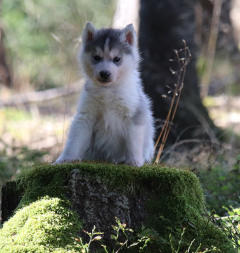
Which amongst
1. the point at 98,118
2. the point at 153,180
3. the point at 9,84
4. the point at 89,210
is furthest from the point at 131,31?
the point at 9,84

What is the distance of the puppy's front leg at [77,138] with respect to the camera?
4.84m

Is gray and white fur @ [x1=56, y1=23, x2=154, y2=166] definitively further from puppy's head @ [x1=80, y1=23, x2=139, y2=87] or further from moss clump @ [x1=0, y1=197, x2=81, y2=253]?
moss clump @ [x1=0, y1=197, x2=81, y2=253]

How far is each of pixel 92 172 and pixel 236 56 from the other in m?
18.0

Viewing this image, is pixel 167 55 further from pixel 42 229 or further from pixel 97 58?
pixel 42 229

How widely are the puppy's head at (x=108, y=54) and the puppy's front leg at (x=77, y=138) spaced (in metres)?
0.51

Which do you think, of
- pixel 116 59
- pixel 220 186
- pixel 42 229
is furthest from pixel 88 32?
pixel 220 186

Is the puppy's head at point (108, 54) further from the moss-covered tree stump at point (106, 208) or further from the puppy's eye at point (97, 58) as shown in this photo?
the moss-covered tree stump at point (106, 208)

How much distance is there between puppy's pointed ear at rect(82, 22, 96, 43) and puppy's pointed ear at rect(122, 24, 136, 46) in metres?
0.40

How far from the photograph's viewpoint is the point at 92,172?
3951 mm

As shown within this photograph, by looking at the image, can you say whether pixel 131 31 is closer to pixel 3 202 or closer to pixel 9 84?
pixel 3 202

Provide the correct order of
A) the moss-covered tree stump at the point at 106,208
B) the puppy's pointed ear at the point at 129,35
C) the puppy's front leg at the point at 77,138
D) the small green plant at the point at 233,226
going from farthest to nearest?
the puppy's pointed ear at the point at 129,35 → the puppy's front leg at the point at 77,138 → the small green plant at the point at 233,226 → the moss-covered tree stump at the point at 106,208

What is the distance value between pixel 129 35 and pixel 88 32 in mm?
536

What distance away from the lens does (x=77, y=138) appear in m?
4.86

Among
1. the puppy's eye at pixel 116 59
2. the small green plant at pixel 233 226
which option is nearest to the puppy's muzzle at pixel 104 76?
the puppy's eye at pixel 116 59
